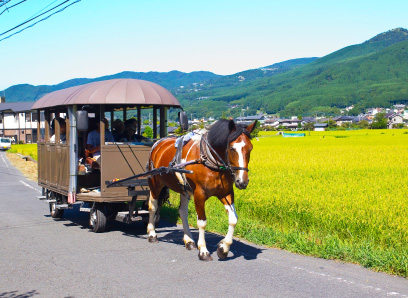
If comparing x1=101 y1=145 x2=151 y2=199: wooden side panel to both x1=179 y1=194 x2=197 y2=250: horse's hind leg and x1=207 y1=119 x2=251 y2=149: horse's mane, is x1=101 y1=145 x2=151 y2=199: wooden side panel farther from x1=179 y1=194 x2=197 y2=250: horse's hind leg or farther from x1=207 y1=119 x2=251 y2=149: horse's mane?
x1=207 y1=119 x2=251 y2=149: horse's mane

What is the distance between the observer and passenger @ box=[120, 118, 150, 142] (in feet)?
35.7

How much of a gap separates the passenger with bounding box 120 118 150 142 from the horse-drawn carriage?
9 cm

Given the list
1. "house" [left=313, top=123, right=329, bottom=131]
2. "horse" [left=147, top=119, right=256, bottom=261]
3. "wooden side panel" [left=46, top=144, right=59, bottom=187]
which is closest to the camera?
"horse" [left=147, top=119, right=256, bottom=261]

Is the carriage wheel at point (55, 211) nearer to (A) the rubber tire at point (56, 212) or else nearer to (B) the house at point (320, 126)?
(A) the rubber tire at point (56, 212)

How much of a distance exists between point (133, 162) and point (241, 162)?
3.68 metres

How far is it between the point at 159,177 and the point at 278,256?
2.72 meters

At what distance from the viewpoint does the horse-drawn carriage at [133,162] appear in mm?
7602

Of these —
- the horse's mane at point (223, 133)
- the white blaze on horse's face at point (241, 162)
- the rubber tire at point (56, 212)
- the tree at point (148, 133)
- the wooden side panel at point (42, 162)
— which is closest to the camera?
the white blaze on horse's face at point (241, 162)

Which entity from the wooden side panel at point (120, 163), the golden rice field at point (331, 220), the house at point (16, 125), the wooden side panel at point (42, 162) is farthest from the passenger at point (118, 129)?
the house at point (16, 125)

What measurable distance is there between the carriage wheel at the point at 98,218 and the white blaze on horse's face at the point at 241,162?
391cm

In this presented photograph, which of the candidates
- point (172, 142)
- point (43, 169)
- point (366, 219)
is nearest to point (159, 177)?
point (172, 142)

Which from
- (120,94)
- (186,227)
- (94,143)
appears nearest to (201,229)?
(186,227)

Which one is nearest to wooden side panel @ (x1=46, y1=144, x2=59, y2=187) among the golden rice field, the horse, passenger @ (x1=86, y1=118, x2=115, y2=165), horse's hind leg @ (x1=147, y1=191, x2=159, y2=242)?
passenger @ (x1=86, y1=118, x2=115, y2=165)

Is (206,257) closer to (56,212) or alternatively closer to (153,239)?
(153,239)
